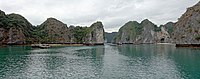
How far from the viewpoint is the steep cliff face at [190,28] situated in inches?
6804

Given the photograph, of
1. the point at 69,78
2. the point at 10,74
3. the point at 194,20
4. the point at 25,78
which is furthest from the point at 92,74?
the point at 194,20

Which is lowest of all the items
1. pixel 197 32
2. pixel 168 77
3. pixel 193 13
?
pixel 168 77

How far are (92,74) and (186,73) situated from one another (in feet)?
69.5

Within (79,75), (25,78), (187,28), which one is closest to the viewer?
(25,78)

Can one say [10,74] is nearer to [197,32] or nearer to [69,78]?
[69,78]

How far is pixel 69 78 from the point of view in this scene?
47531mm

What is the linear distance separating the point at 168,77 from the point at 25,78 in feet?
95.9


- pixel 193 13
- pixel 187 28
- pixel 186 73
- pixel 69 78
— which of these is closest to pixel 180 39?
pixel 187 28

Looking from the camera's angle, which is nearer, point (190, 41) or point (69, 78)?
point (69, 78)

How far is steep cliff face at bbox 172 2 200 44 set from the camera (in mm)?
172812

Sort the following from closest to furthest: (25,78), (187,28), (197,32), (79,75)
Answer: (25,78) < (79,75) < (197,32) < (187,28)

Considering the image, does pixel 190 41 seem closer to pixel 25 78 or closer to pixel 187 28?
pixel 187 28

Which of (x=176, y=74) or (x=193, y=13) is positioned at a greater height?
(x=193, y=13)

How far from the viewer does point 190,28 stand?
18200 centimetres
